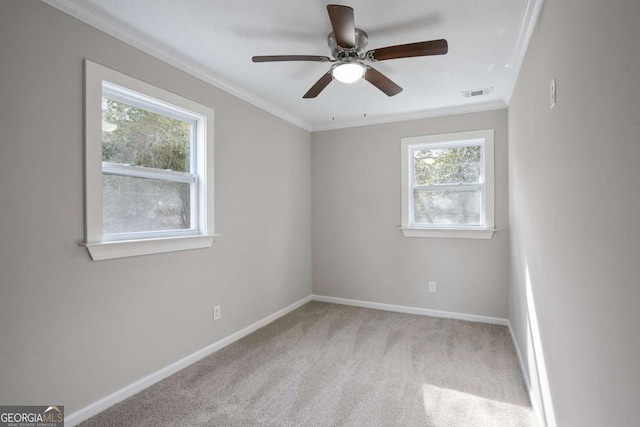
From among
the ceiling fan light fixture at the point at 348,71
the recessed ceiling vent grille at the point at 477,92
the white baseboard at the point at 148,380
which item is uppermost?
the recessed ceiling vent grille at the point at 477,92

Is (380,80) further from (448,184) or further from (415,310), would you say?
(415,310)

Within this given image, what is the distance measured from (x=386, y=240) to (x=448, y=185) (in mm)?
997

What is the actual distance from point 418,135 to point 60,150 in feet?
11.3

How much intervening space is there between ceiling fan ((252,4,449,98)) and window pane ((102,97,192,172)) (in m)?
0.99

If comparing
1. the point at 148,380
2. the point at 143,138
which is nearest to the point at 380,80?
the point at 143,138

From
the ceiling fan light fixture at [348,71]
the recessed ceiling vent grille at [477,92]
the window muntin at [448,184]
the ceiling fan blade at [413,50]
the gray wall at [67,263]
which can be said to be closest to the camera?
the gray wall at [67,263]

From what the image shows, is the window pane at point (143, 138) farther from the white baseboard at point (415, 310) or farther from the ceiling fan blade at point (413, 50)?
the white baseboard at point (415, 310)

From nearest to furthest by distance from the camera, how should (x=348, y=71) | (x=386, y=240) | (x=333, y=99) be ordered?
(x=348, y=71)
(x=333, y=99)
(x=386, y=240)

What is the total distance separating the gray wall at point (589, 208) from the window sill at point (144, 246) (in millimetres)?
2466

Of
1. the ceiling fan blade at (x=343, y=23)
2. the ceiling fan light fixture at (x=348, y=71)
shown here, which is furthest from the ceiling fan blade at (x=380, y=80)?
the ceiling fan blade at (x=343, y=23)

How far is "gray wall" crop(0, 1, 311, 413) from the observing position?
5.43 ft

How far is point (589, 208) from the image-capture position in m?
1.12

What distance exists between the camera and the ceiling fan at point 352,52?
1703mm

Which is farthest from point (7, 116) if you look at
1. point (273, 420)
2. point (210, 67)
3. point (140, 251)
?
point (273, 420)
